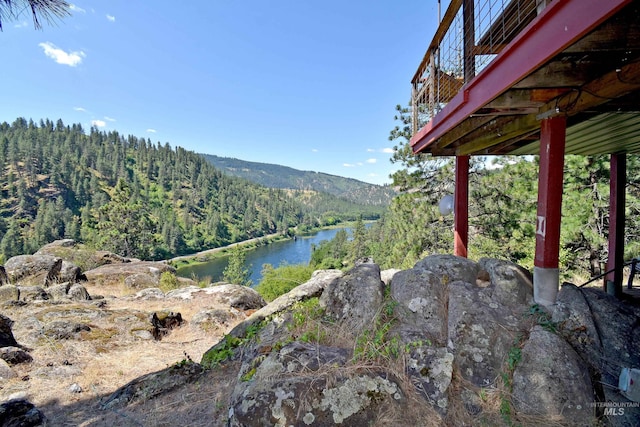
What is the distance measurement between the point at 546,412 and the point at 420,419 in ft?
2.97

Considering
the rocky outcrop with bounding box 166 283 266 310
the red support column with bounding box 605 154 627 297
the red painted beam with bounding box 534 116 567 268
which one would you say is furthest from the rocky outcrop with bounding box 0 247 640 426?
the rocky outcrop with bounding box 166 283 266 310

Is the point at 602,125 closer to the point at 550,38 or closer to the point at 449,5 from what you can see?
the point at 449,5

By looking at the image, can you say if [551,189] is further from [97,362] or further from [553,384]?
[97,362]

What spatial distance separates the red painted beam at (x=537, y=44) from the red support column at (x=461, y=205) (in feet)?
7.57

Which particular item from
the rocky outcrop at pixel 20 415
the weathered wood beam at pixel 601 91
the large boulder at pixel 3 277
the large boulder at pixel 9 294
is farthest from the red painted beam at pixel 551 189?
the large boulder at pixel 3 277

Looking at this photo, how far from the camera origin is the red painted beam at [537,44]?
1.51 meters

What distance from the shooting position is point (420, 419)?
89.7 inches

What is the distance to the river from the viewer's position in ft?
176

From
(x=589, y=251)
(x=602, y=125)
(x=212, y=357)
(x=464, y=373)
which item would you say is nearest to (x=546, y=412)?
(x=464, y=373)

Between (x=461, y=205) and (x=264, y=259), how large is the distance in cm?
6650

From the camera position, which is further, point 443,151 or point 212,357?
point 443,151

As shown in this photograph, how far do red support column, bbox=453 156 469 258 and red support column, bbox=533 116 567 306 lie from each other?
2.18 m

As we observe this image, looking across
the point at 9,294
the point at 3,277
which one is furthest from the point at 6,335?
the point at 3,277

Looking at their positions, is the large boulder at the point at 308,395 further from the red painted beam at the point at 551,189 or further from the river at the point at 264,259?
the river at the point at 264,259
